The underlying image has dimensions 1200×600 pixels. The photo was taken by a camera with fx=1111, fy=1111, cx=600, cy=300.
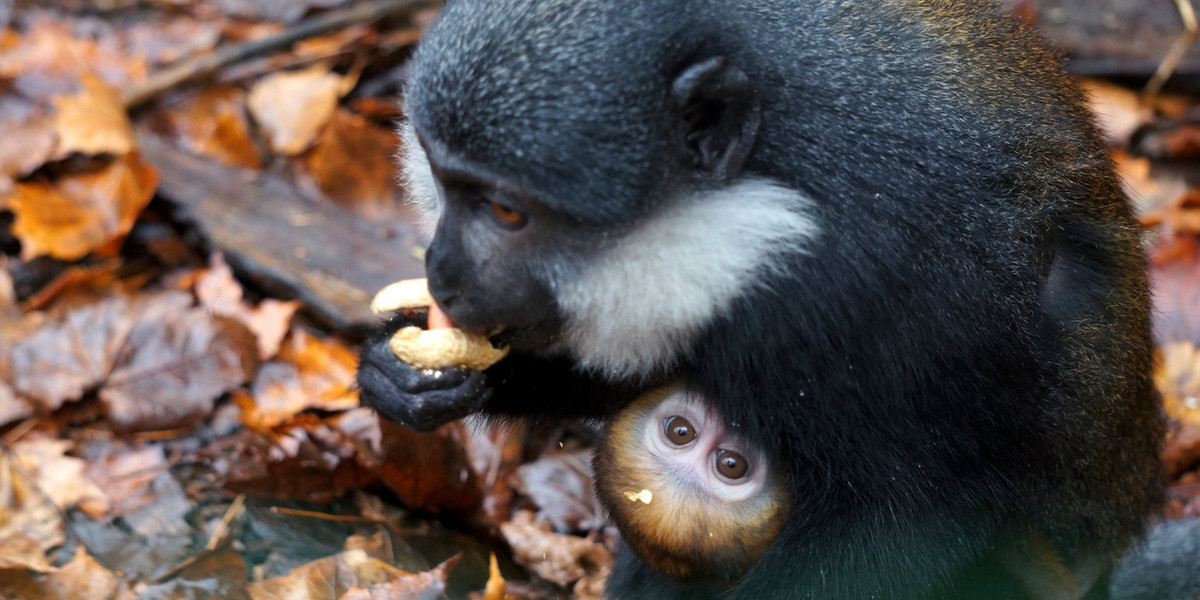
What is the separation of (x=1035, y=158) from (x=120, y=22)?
5650 mm

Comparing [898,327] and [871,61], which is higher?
[871,61]

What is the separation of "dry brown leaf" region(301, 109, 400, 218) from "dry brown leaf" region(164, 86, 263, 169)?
31cm

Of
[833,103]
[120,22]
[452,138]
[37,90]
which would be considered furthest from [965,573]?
[120,22]

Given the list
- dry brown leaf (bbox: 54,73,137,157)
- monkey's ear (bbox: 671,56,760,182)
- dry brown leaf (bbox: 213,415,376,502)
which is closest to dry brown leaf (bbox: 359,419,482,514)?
dry brown leaf (bbox: 213,415,376,502)

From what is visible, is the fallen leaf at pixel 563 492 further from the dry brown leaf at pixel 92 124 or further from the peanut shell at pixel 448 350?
the dry brown leaf at pixel 92 124

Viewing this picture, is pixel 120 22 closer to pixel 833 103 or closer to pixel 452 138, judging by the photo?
pixel 452 138

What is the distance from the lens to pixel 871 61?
8.90ft

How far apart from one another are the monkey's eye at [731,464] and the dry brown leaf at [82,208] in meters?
3.10

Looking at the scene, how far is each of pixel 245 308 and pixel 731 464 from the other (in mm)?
2450

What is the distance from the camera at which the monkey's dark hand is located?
2963 millimetres

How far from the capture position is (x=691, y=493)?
119 inches

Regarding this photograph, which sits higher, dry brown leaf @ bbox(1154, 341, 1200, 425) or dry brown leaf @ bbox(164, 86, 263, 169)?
dry brown leaf @ bbox(164, 86, 263, 169)

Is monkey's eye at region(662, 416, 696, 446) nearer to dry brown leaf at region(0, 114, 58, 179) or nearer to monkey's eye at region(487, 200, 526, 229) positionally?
monkey's eye at region(487, 200, 526, 229)

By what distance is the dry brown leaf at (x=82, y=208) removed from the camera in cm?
468
